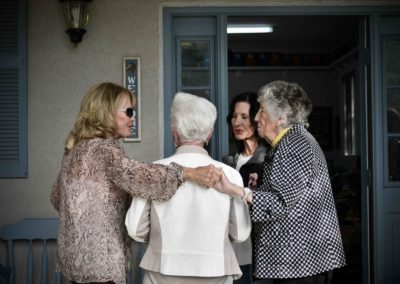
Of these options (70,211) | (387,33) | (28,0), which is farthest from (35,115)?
(387,33)

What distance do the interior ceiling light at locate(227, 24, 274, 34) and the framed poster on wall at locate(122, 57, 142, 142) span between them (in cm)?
391

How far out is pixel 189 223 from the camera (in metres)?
2.04

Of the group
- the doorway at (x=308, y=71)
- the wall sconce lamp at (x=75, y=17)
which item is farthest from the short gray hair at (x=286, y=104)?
the wall sconce lamp at (x=75, y=17)

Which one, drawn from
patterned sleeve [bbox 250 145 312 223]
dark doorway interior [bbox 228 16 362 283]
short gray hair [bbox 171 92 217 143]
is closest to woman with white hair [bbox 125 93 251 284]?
short gray hair [bbox 171 92 217 143]

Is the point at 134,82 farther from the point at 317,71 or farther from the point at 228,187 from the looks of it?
the point at 317,71

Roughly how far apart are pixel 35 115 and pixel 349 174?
382 cm

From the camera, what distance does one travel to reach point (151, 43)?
3992mm

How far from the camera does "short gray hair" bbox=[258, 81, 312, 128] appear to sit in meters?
2.37

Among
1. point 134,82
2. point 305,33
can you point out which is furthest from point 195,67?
point 305,33

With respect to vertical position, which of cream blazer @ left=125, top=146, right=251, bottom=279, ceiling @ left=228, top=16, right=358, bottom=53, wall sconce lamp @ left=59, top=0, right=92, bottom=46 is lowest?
cream blazer @ left=125, top=146, right=251, bottom=279

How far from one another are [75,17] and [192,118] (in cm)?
212

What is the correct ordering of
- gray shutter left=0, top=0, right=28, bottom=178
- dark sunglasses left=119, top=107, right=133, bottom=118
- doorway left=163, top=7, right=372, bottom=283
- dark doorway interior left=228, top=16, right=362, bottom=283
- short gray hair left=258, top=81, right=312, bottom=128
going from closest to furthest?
dark sunglasses left=119, top=107, right=133, bottom=118
short gray hair left=258, top=81, right=312, bottom=128
gray shutter left=0, top=0, right=28, bottom=178
doorway left=163, top=7, right=372, bottom=283
dark doorway interior left=228, top=16, right=362, bottom=283

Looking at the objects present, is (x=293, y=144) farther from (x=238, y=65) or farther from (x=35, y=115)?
(x=238, y=65)

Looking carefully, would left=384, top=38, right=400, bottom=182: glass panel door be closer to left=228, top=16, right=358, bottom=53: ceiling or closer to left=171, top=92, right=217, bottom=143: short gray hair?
left=171, top=92, right=217, bottom=143: short gray hair
